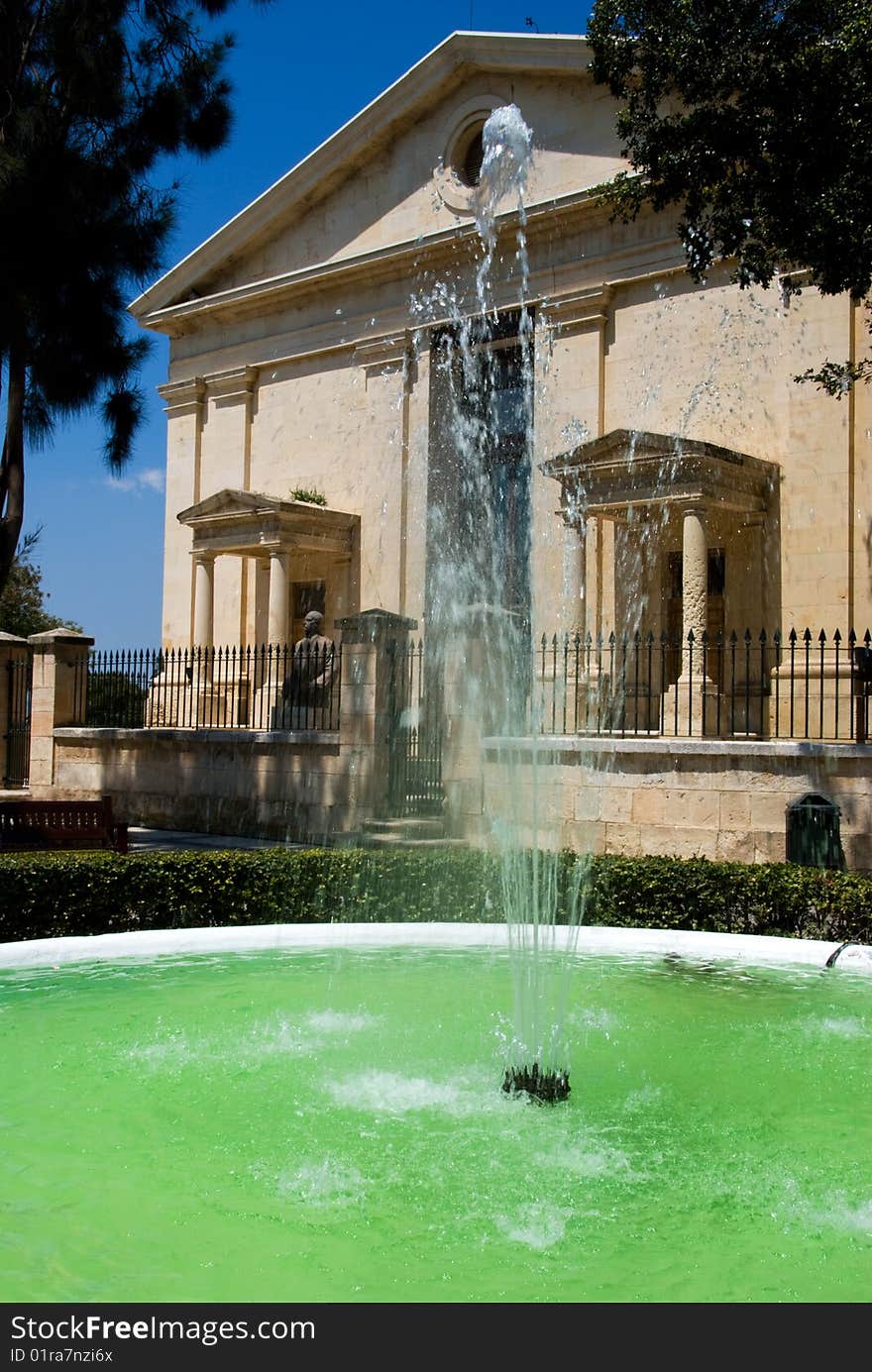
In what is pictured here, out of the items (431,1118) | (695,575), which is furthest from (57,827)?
(431,1118)

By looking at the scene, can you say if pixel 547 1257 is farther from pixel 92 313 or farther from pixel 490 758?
pixel 92 313

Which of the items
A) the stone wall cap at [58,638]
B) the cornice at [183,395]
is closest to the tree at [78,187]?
the stone wall cap at [58,638]

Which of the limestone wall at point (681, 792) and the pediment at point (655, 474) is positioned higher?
the pediment at point (655, 474)

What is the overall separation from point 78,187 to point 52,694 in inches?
279

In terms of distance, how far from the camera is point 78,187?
1460 centimetres

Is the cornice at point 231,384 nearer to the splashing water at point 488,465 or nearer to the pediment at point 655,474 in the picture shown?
the splashing water at point 488,465

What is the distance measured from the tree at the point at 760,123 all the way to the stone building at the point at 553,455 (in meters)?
1.53

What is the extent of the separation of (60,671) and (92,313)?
5408 millimetres

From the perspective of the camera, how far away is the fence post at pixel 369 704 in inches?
550

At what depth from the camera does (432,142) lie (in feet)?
73.4

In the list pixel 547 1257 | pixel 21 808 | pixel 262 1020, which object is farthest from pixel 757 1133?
pixel 21 808

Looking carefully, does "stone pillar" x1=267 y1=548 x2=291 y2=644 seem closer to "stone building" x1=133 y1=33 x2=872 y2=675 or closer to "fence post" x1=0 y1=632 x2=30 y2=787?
"stone building" x1=133 y1=33 x2=872 y2=675

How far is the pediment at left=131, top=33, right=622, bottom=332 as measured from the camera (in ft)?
66.3

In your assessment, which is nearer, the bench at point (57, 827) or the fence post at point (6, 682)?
the bench at point (57, 827)
